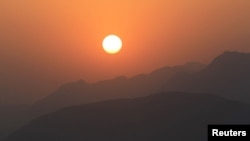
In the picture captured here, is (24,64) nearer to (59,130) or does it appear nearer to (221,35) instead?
(59,130)

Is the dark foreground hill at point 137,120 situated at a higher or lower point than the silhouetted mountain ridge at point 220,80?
lower

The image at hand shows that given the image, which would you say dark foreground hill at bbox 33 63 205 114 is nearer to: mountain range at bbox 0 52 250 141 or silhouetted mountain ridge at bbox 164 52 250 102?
mountain range at bbox 0 52 250 141

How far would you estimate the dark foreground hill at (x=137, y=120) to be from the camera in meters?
4.89

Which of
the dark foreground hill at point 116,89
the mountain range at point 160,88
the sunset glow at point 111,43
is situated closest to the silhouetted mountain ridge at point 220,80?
the mountain range at point 160,88

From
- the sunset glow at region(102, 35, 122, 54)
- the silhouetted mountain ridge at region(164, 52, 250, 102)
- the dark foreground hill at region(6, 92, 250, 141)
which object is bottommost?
the dark foreground hill at region(6, 92, 250, 141)

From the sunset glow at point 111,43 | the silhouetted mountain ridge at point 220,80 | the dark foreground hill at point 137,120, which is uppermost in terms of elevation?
the sunset glow at point 111,43

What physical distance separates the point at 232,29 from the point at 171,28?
2.72 feet

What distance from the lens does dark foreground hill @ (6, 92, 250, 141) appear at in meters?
4.89

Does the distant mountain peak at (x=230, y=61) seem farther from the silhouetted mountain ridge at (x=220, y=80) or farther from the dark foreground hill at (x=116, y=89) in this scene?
the dark foreground hill at (x=116, y=89)

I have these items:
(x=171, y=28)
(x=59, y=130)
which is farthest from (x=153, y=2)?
(x=59, y=130)

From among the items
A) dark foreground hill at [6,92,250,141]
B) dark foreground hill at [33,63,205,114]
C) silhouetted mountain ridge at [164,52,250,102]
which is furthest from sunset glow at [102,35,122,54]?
silhouetted mountain ridge at [164,52,250,102]

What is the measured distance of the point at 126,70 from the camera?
495 cm

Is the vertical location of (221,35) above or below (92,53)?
above

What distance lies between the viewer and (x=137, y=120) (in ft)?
16.1
